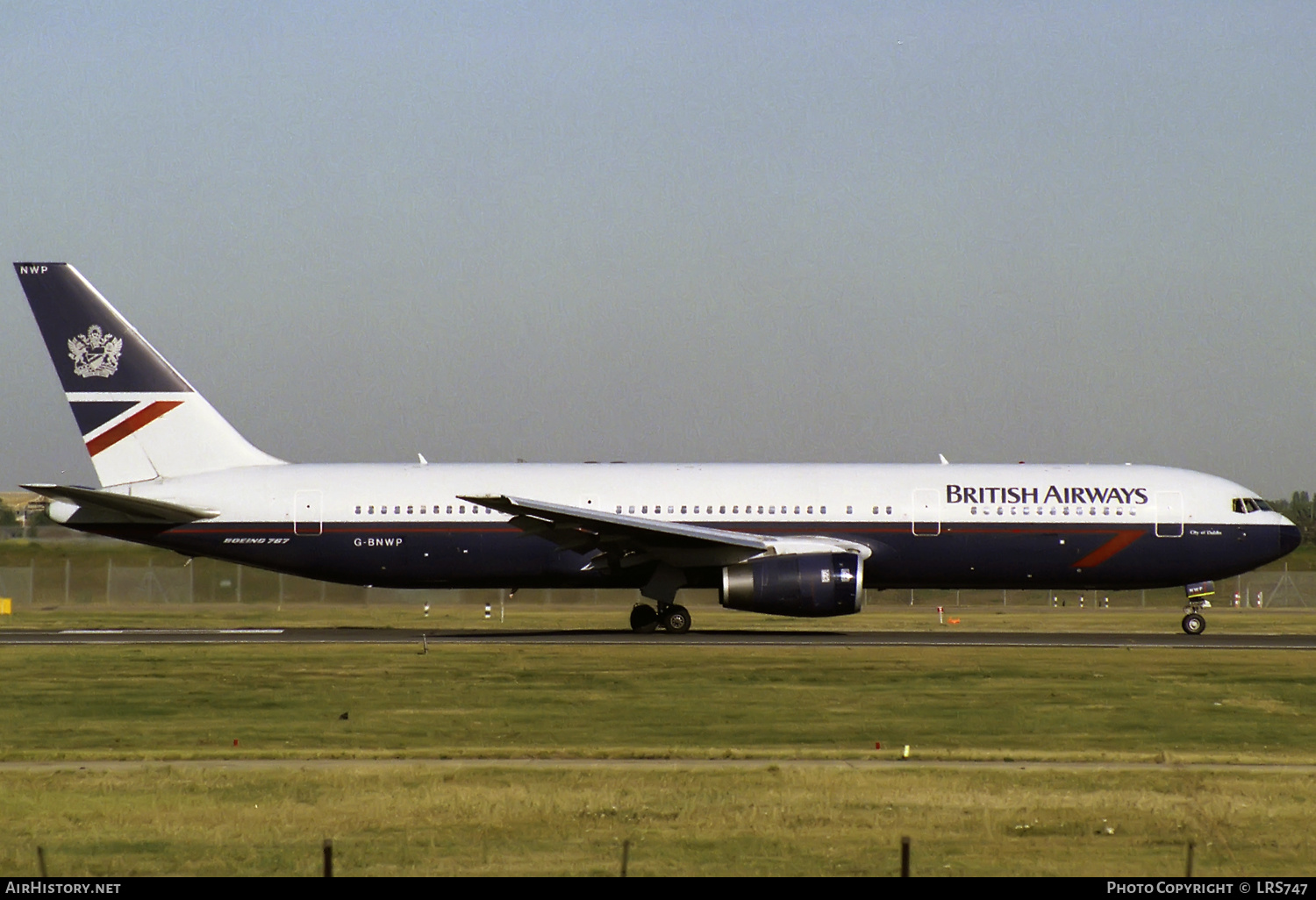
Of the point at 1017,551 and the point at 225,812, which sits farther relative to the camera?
the point at 1017,551

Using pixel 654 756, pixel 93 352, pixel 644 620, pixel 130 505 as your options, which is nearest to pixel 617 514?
pixel 644 620

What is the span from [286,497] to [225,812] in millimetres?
23321

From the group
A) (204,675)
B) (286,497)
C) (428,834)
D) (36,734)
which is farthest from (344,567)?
(428,834)

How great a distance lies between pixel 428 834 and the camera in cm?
1300

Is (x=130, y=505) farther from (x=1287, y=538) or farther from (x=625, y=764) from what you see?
(x=1287, y=538)

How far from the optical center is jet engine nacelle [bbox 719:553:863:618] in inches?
1316

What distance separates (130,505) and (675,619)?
13182 mm

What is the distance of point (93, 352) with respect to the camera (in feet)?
122

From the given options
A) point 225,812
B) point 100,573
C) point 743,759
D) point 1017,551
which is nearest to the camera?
point 225,812

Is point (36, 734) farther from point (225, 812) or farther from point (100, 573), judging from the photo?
point (100, 573)

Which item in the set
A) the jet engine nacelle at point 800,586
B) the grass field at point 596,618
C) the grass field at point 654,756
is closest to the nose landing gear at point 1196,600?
the grass field at point 596,618

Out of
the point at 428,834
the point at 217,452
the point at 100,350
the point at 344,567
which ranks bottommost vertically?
the point at 428,834

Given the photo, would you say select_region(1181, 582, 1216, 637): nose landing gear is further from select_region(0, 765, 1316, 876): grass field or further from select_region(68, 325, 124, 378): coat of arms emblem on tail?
select_region(68, 325, 124, 378): coat of arms emblem on tail

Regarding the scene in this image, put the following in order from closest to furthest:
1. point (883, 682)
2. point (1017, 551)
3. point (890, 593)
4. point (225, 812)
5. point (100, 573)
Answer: point (225, 812)
point (883, 682)
point (1017, 551)
point (100, 573)
point (890, 593)
